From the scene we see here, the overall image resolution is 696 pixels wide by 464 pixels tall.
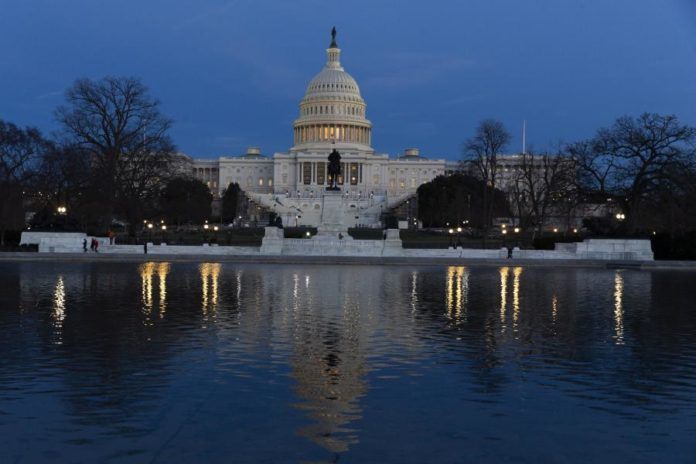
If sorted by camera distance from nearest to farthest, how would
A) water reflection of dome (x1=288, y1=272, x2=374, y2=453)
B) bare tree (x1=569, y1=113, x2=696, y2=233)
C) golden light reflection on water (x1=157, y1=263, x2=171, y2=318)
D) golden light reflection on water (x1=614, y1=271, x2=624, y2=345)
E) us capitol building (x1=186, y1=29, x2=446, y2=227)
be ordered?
water reflection of dome (x1=288, y1=272, x2=374, y2=453), golden light reflection on water (x1=614, y1=271, x2=624, y2=345), golden light reflection on water (x1=157, y1=263, x2=171, y2=318), bare tree (x1=569, y1=113, x2=696, y2=233), us capitol building (x1=186, y1=29, x2=446, y2=227)

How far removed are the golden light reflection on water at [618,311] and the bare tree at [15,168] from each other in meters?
35.5

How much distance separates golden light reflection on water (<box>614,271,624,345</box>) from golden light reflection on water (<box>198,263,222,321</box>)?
7507 mm

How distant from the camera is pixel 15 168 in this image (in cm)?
5366

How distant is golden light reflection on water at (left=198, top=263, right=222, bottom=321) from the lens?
667 inches

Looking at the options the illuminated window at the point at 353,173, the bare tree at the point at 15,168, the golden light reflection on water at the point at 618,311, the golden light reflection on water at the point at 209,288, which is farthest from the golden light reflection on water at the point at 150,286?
the illuminated window at the point at 353,173

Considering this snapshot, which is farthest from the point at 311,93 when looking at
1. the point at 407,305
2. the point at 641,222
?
the point at 407,305

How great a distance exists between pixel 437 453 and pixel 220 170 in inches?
5815

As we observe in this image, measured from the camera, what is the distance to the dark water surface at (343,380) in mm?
7148

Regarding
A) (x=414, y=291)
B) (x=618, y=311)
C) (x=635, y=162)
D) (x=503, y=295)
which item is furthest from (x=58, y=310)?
(x=635, y=162)

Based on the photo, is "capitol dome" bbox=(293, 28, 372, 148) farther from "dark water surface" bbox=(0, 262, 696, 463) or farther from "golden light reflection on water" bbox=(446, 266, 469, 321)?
"dark water surface" bbox=(0, 262, 696, 463)

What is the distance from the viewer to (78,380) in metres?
9.64

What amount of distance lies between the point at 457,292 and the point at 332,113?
123 meters

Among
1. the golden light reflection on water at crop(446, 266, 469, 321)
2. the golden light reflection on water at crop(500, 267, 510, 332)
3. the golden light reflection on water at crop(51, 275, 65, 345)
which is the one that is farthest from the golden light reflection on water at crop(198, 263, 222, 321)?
the golden light reflection on water at crop(500, 267, 510, 332)

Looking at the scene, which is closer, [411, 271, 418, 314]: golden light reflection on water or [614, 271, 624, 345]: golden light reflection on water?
[614, 271, 624, 345]: golden light reflection on water
